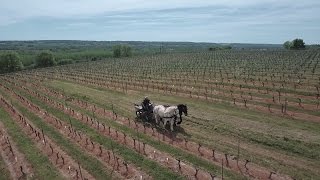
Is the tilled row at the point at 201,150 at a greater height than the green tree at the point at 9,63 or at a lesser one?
greater

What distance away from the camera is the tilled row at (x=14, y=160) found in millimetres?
17688

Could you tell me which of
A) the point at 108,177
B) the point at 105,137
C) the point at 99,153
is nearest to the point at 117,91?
the point at 105,137

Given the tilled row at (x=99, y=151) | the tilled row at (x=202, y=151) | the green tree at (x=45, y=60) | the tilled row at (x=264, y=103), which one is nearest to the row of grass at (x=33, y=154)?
the tilled row at (x=99, y=151)

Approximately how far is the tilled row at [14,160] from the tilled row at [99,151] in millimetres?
3095

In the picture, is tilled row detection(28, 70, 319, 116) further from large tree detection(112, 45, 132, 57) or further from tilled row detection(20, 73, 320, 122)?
large tree detection(112, 45, 132, 57)

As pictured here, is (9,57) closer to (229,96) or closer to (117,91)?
(117,91)

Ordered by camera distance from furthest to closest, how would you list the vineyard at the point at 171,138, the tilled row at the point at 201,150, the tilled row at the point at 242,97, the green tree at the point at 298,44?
the green tree at the point at 298,44
the tilled row at the point at 242,97
the vineyard at the point at 171,138
the tilled row at the point at 201,150

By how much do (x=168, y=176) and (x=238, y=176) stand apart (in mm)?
2969

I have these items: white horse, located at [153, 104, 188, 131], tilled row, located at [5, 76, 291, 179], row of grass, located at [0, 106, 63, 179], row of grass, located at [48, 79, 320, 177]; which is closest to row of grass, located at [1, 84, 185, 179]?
tilled row, located at [5, 76, 291, 179]

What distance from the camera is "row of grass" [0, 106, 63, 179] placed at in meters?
17.4

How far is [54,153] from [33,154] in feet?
3.92

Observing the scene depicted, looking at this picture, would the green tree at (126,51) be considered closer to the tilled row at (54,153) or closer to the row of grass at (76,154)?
the tilled row at (54,153)

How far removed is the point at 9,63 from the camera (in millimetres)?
100125

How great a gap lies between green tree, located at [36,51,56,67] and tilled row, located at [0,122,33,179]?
8813 centimetres
